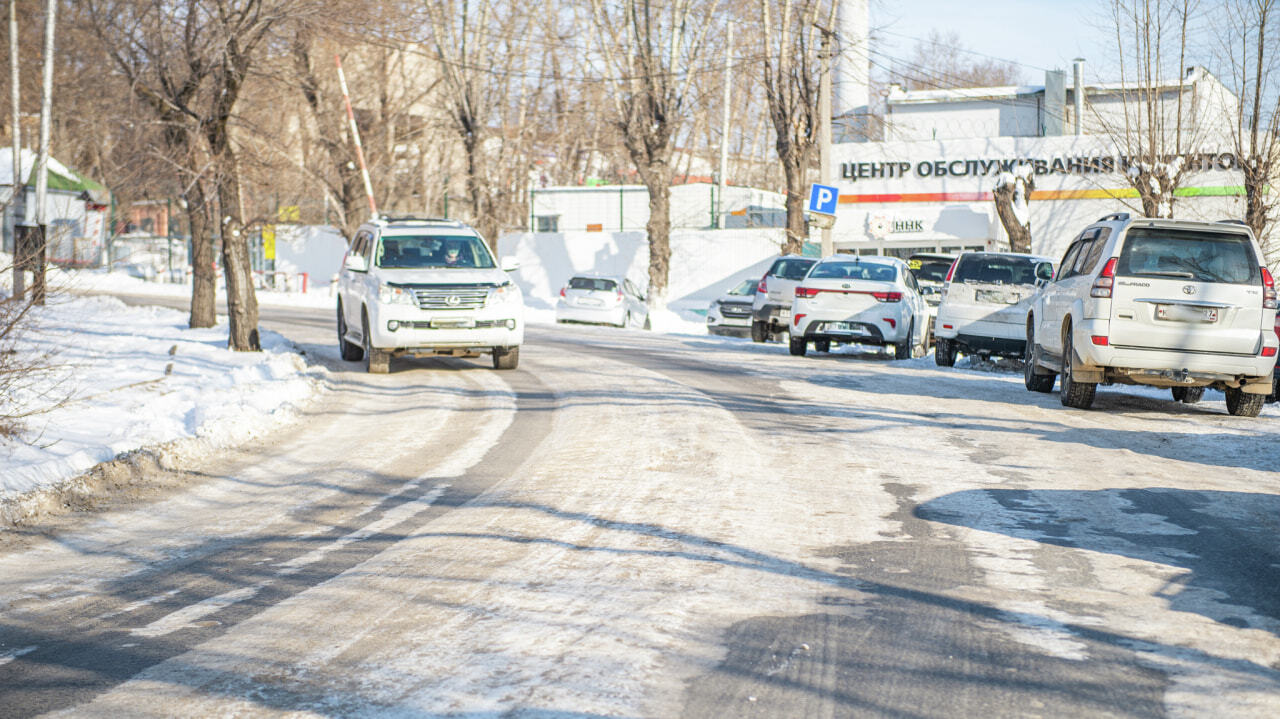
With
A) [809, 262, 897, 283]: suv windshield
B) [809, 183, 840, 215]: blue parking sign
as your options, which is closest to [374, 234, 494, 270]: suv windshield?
[809, 262, 897, 283]: suv windshield

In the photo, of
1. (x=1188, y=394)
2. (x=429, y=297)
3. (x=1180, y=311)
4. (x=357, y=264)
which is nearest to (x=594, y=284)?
(x=357, y=264)

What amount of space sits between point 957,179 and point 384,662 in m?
38.9

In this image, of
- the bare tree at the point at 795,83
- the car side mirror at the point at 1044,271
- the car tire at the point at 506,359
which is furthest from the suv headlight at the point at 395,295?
the bare tree at the point at 795,83

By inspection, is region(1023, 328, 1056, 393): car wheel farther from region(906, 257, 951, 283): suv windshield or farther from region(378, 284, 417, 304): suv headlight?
region(906, 257, 951, 283): suv windshield

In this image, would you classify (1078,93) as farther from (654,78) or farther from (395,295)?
(395,295)

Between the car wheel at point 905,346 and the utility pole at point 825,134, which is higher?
the utility pole at point 825,134

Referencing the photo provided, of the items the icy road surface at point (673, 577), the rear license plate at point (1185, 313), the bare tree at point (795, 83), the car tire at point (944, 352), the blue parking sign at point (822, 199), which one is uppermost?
the bare tree at point (795, 83)

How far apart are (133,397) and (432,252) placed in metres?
5.31

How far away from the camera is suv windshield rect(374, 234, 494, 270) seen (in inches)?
652

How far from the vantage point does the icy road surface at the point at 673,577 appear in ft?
14.0

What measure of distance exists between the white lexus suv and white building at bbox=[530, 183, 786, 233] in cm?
2833

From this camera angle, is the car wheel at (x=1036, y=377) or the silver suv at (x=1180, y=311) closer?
the silver suv at (x=1180, y=311)

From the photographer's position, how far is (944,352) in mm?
18438

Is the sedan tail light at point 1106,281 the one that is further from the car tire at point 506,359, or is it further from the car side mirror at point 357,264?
the car side mirror at point 357,264
